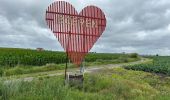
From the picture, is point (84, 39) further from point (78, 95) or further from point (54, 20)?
point (78, 95)

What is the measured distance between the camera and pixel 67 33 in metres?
13.1

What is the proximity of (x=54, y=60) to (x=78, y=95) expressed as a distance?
39157 millimetres

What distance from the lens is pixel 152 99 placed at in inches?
461

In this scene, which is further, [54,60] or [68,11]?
[54,60]

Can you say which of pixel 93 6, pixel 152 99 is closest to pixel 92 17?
pixel 93 6

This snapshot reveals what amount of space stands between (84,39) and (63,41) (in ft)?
2.88

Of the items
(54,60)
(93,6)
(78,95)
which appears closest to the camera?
(78,95)

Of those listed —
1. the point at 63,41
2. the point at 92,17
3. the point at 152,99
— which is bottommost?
the point at 152,99

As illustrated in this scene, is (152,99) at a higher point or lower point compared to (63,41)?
lower

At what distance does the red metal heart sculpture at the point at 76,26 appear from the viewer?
12961 millimetres

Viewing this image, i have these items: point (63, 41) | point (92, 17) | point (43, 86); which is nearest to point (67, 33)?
point (63, 41)

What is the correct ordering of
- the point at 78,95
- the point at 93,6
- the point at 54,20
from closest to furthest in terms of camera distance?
the point at 78,95
the point at 54,20
the point at 93,6

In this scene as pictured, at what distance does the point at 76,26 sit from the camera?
13.4 metres

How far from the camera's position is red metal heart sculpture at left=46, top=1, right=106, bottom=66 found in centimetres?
1296
